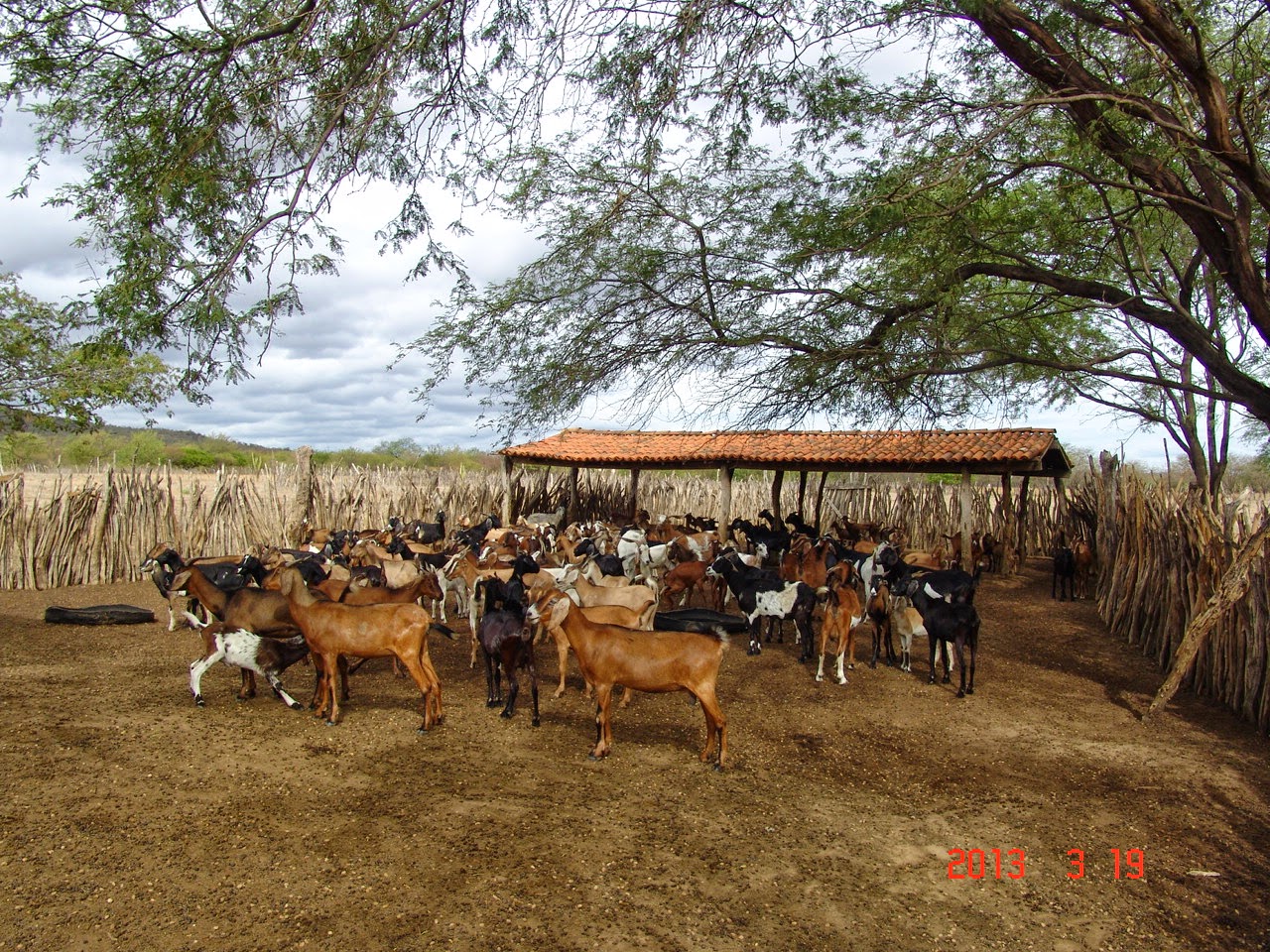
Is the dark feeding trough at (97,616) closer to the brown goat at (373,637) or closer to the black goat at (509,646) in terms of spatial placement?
the brown goat at (373,637)

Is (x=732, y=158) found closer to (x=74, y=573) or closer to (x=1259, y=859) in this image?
(x=1259, y=859)

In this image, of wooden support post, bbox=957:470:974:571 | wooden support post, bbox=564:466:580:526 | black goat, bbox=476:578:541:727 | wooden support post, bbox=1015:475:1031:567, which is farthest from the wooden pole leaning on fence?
wooden support post, bbox=564:466:580:526

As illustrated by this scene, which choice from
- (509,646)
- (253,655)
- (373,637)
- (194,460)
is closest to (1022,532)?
(509,646)

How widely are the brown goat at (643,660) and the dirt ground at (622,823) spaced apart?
0.32 meters

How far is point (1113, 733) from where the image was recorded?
688cm

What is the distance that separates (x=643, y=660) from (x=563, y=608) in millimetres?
729

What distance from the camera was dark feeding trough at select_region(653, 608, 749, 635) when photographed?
334 inches

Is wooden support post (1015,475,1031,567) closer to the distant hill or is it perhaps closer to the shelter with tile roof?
the shelter with tile roof

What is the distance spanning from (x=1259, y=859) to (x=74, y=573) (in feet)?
51.8

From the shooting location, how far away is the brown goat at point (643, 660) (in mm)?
5820

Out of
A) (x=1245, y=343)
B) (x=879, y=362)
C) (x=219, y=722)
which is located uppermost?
(x=1245, y=343)

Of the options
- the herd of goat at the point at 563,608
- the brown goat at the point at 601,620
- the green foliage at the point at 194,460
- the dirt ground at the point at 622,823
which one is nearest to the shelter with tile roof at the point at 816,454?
the herd of goat at the point at 563,608

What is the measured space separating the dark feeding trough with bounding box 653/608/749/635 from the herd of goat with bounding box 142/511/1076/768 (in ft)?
0.09

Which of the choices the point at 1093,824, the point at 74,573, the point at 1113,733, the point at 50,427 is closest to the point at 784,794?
the point at 1093,824
